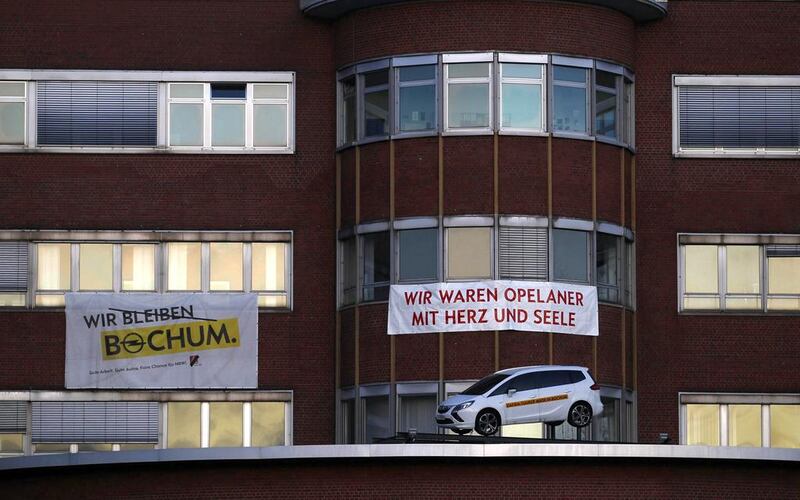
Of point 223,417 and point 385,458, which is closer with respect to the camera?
point 385,458

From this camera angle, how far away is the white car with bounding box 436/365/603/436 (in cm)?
5231

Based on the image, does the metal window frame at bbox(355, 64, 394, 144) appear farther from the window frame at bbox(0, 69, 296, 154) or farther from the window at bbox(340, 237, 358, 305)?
the window at bbox(340, 237, 358, 305)

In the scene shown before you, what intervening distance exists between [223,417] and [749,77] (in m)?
16.6

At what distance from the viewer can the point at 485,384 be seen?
52875 mm

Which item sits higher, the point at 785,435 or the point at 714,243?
the point at 714,243

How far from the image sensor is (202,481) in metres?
49.9

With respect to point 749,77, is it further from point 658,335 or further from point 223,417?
point 223,417

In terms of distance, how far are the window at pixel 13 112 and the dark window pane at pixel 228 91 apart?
5035 millimetres

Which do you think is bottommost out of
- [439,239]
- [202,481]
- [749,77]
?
[202,481]

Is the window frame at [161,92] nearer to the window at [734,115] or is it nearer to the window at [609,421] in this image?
the window at [734,115]

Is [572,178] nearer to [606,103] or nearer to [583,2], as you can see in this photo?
[606,103]

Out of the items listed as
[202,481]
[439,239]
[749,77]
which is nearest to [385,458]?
[202,481]

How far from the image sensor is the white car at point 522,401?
172 feet

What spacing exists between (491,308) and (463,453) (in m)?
7.12
